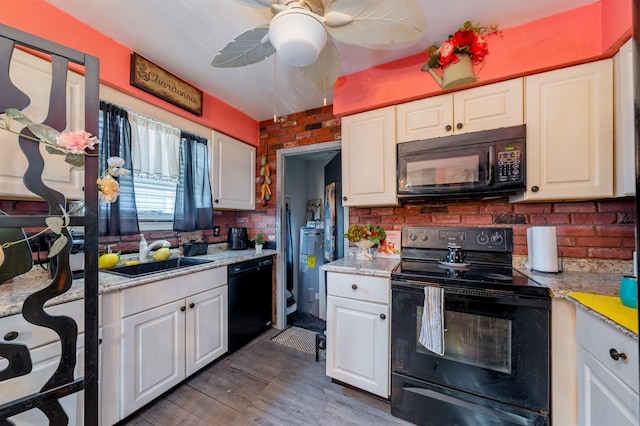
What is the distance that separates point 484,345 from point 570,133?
1.31 m

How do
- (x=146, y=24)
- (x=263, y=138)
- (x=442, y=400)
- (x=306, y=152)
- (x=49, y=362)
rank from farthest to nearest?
(x=263, y=138) < (x=306, y=152) < (x=146, y=24) < (x=442, y=400) < (x=49, y=362)

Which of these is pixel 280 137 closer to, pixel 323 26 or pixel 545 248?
pixel 323 26

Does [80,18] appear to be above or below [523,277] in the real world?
above

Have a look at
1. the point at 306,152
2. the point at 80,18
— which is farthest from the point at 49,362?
the point at 306,152

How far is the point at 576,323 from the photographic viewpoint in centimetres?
116

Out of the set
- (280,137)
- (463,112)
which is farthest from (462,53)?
(280,137)

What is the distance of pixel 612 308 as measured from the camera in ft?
3.23

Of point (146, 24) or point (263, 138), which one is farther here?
point (263, 138)

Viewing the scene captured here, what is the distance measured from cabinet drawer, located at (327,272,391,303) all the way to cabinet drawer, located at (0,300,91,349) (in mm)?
1407

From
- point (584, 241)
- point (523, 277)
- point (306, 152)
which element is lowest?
point (523, 277)

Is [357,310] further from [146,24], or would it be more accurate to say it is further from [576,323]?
[146,24]

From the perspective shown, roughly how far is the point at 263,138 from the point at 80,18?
5.61 feet

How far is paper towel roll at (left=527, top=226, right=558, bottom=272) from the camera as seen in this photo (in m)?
1.49

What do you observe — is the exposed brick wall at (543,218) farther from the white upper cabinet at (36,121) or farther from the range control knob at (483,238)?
the white upper cabinet at (36,121)
